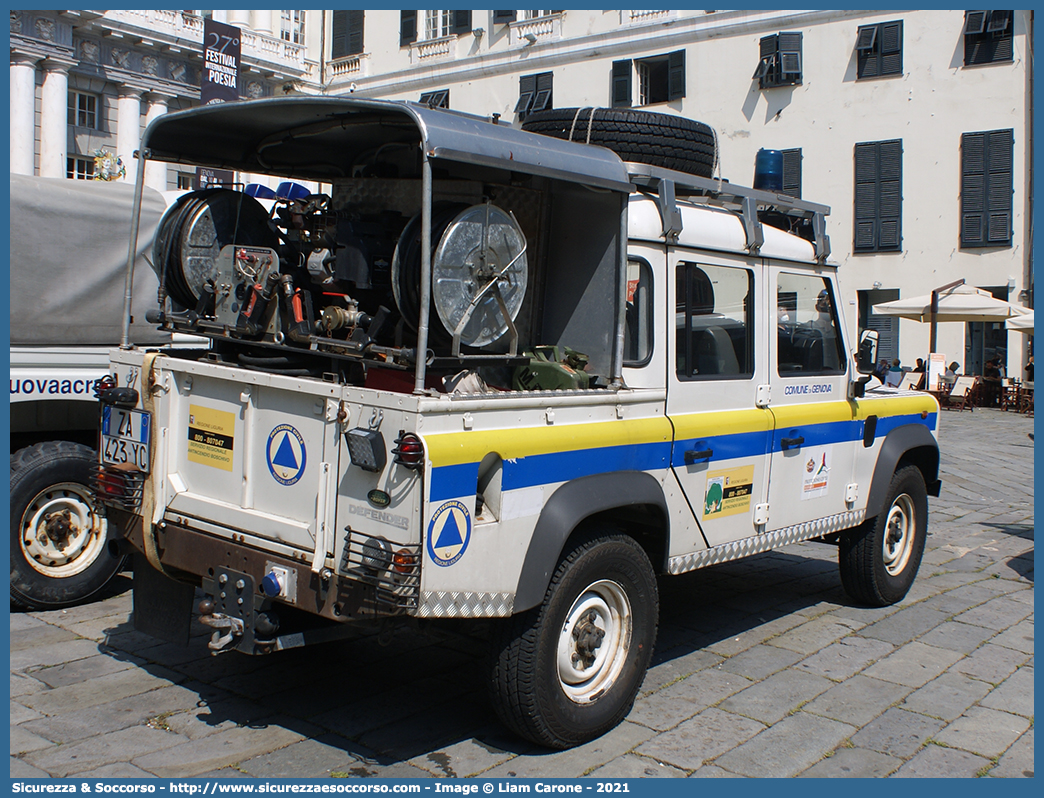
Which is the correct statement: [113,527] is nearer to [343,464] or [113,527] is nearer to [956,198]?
[343,464]

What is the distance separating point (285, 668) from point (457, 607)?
1.76 meters

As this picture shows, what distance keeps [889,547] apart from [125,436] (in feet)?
15.8

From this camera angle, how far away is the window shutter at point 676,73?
2830 centimetres

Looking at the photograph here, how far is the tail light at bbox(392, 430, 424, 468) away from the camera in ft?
11.2

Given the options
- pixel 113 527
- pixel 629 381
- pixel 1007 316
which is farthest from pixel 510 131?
pixel 1007 316

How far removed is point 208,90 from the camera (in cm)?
1246

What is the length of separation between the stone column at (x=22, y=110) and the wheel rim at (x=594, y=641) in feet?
90.2

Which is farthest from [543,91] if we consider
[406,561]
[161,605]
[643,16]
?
[406,561]

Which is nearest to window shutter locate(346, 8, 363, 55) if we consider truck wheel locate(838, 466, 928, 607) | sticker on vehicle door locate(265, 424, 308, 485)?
truck wheel locate(838, 466, 928, 607)

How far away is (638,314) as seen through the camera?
467cm

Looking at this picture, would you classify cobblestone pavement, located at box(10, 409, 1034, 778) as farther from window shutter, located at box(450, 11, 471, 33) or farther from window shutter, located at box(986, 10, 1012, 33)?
window shutter, located at box(450, 11, 471, 33)

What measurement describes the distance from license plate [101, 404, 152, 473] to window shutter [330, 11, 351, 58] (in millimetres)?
33599

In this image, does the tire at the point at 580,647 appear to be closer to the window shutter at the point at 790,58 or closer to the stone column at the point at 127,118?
the window shutter at the point at 790,58

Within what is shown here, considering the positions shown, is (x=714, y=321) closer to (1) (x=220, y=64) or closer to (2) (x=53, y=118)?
(1) (x=220, y=64)
